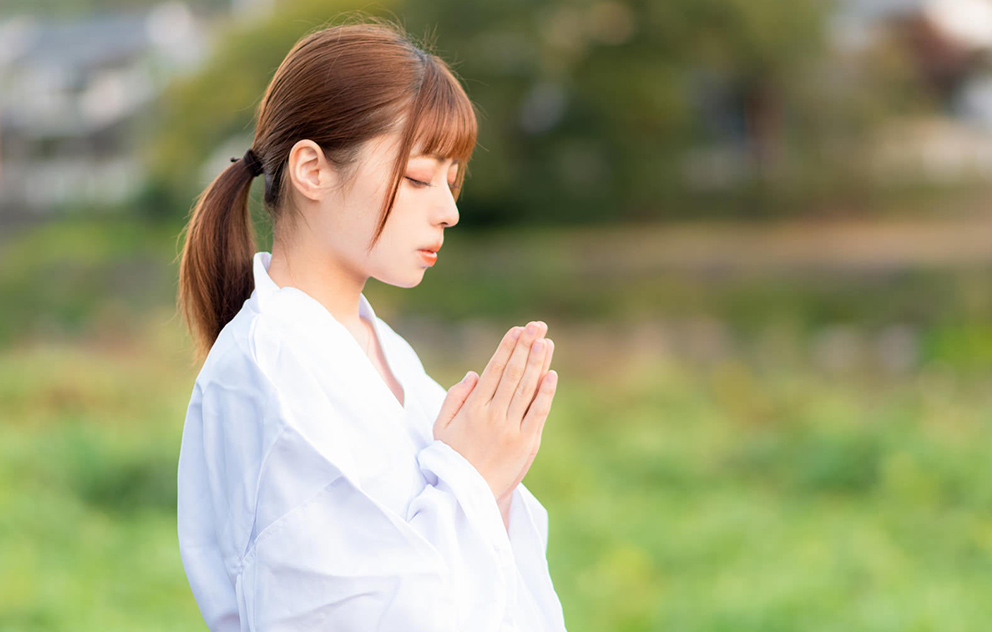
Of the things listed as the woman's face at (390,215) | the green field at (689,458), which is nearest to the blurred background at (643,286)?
the green field at (689,458)

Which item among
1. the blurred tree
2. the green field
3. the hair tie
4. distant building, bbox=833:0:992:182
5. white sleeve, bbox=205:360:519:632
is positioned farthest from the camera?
distant building, bbox=833:0:992:182

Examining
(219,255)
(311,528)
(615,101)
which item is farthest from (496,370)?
(615,101)

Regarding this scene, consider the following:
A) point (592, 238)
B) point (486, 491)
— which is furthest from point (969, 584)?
point (592, 238)

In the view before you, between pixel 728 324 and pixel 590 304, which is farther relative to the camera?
pixel 590 304

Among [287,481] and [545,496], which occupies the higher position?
[545,496]

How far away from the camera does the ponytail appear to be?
1160 mm

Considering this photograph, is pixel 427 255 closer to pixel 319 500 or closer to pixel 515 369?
pixel 515 369

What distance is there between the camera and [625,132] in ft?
32.2

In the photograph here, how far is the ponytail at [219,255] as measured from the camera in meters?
1.16

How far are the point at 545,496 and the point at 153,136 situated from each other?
27.1 ft

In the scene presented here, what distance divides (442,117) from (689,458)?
12.6 feet

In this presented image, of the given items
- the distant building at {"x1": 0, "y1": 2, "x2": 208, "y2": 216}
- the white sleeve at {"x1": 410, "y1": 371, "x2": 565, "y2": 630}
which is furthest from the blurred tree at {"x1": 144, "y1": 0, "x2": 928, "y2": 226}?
the white sleeve at {"x1": 410, "y1": 371, "x2": 565, "y2": 630}

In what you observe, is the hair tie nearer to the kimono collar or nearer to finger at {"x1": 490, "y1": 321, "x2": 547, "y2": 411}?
the kimono collar

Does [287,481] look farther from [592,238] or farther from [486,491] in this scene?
[592,238]
